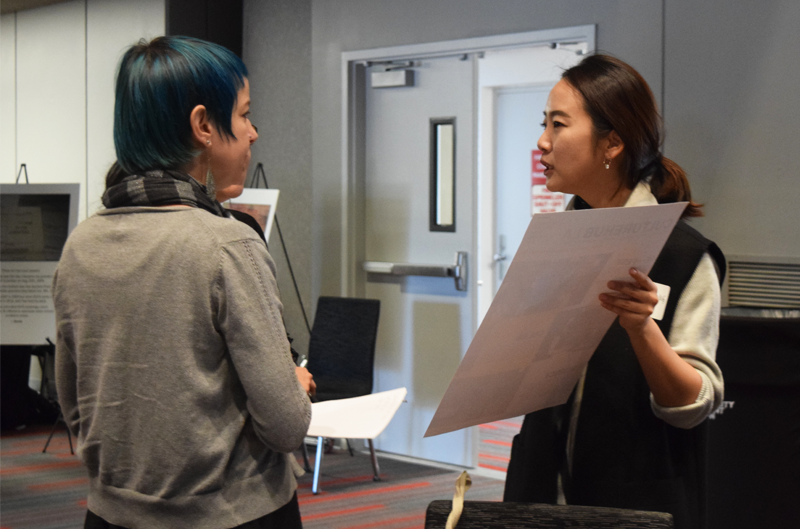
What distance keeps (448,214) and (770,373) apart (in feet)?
7.40

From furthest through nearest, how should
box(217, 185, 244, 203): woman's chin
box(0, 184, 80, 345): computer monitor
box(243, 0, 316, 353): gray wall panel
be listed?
box(243, 0, 316, 353): gray wall panel
box(0, 184, 80, 345): computer monitor
box(217, 185, 244, 203): woman's chin

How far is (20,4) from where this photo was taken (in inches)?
241

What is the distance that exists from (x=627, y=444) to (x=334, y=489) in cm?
319

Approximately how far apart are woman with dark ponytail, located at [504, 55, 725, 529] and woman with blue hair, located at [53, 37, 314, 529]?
492mm

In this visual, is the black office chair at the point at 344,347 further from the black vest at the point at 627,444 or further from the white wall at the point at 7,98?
the white wall at the point at 7,98

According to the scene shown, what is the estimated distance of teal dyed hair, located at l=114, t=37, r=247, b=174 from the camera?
3.82 feet

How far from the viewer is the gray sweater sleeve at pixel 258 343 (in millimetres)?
1104

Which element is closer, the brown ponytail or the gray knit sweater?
the gray knit sweater

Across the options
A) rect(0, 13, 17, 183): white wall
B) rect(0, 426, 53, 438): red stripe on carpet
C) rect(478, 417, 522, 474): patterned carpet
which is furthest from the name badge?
rect(0, 13, 17, 183): white wall

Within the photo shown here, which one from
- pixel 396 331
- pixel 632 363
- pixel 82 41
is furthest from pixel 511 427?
pixel 632 363

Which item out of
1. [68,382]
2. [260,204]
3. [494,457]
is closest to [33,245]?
[260,204]

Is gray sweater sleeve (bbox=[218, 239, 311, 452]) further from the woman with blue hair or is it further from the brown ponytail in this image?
the brown ponytail

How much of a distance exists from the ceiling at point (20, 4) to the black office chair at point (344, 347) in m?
3.39

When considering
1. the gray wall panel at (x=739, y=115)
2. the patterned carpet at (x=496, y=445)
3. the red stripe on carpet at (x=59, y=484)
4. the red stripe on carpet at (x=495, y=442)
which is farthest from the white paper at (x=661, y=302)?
the red stripe on carpet at (x=495, y=442)
